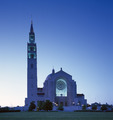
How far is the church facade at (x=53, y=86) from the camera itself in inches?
3167

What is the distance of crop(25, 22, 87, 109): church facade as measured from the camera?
80.4 m

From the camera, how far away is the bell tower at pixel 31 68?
7950 centimetres

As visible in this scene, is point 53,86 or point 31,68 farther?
point 53,86

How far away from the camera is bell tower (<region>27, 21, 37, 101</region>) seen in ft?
261

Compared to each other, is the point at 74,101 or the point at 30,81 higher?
the point at 30,81

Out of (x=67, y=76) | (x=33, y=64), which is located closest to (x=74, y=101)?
(x=67, y=76)

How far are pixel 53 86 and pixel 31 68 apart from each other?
10.9m

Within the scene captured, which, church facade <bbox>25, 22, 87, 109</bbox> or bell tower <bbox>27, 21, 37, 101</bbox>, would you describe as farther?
church facade <bbox>25, 22, 87, 109</bbox>

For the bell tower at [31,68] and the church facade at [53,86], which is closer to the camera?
the bell tower at [31,68]

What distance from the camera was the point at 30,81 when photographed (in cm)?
8044

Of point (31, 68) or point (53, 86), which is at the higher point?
point (31, 68)

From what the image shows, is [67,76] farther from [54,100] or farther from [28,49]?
[28,49]

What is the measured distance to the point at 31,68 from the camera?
269 feet

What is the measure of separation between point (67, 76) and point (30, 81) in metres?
15.1
